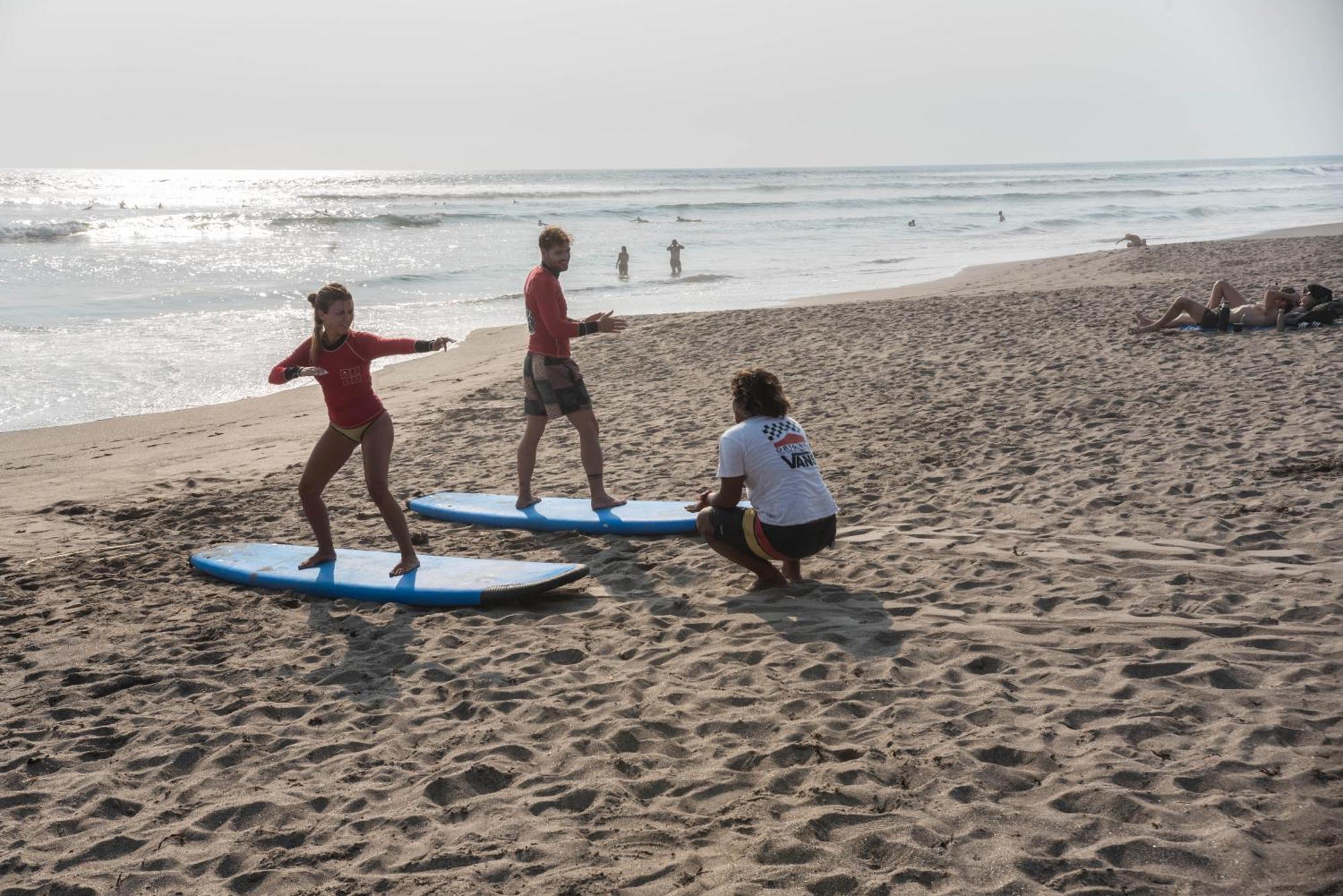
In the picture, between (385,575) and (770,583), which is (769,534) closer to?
(770,583)

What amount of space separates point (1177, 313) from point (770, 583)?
323 inches

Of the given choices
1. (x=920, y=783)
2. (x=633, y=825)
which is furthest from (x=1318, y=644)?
(x=633, y=825)

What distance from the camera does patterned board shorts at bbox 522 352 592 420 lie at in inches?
268

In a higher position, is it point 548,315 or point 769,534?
point 548,315

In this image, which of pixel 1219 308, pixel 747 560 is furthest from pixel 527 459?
pixel 1219 308

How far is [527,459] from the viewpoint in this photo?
715 centimetres

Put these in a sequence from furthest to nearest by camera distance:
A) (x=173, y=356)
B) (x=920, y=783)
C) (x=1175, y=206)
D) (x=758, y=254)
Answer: (x=1175, y=206) → (x=758, y=254) → (x=173, y=356) → (x=920, y=783)

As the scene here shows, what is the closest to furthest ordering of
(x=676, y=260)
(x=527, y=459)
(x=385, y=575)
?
(x=385, y=575)
(x=527, y=459)
(x=676, y=260)

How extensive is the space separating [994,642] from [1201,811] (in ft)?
4.64

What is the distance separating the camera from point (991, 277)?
21797 mm

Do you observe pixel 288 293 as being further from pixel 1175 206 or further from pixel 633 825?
pixel 1175 206

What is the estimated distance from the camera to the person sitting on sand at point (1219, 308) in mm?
11281

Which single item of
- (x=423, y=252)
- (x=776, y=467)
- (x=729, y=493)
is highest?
(x=423, y=252)

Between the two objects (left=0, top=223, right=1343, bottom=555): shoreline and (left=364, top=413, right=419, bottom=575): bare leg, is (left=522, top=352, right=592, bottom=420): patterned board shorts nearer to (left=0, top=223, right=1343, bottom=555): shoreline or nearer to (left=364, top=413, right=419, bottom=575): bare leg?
(left=364, top=413, right=419, bottom=575): bare leg
